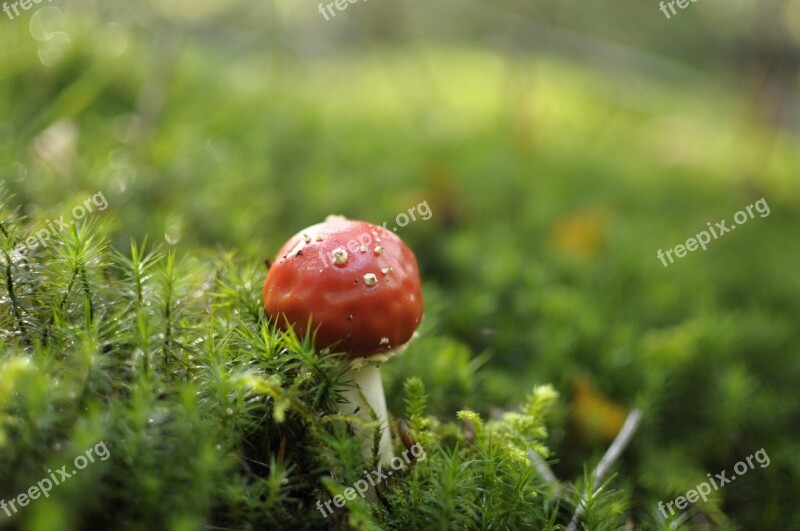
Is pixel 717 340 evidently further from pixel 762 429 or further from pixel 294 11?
pixel 294 11

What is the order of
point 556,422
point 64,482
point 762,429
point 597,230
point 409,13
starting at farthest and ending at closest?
point 409,13 < point 597,230 < point 762,429 < point 556,422 < point 64,482

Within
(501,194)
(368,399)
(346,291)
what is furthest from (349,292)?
(501,194)

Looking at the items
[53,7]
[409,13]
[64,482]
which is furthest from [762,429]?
[409,13]

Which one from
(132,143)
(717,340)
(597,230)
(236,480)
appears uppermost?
(132,143)

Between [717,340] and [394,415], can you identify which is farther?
[717,340]

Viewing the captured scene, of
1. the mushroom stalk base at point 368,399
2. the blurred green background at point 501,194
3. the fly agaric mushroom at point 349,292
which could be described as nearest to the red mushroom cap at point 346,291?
the fly agaric mushroom at point 349,292

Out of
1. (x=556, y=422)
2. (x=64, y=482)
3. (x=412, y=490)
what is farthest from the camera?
(x=556, y=422)

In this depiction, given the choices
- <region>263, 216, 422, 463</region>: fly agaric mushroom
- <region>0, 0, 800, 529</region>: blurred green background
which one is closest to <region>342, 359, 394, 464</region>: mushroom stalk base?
<region>263, 216, 422, 463</region>: fly agaric mushroom
